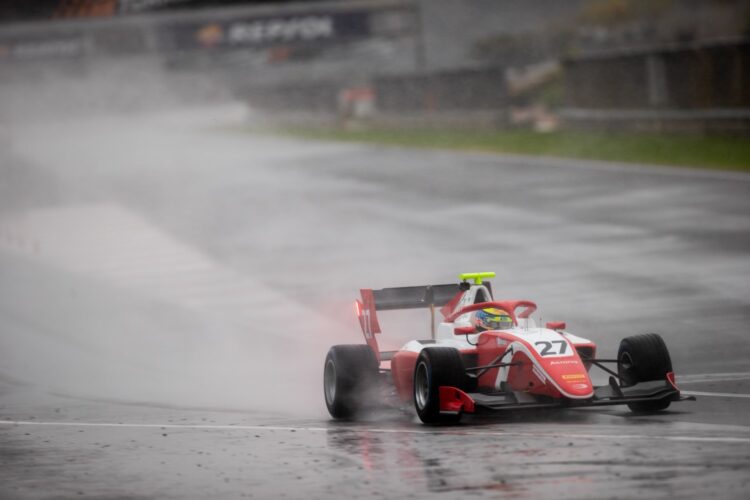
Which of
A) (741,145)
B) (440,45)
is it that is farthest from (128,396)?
(440,45)

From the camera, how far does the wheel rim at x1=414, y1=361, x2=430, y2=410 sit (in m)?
10.3

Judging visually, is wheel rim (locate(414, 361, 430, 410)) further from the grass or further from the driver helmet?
the grass

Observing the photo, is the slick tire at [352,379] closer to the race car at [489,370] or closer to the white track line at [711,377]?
the race car at [489,370]

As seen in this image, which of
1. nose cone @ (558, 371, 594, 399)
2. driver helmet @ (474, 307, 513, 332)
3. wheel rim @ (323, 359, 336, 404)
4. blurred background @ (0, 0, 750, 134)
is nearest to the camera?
nose cone @ (558, 371, 594, 399)

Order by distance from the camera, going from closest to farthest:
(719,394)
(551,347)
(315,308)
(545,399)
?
(545,399), (551,347), (719,394), (315,308)

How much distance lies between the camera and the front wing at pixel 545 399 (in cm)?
975

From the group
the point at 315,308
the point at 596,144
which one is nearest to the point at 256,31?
the point at 596,144

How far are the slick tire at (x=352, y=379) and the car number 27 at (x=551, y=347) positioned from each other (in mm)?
1837

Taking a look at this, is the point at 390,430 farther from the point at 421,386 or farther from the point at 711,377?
the point at 711,377

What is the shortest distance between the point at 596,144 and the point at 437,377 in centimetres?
2444

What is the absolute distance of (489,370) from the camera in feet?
34.5

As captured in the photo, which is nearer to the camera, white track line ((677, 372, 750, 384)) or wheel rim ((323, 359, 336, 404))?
wheel rim ((323, 359, 336, 404))

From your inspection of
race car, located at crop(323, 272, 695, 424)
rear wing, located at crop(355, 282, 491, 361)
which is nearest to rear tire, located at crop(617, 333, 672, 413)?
race car, located at crop(323, 272, 695, 424)

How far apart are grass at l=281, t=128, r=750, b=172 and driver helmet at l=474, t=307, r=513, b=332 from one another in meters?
16.7
